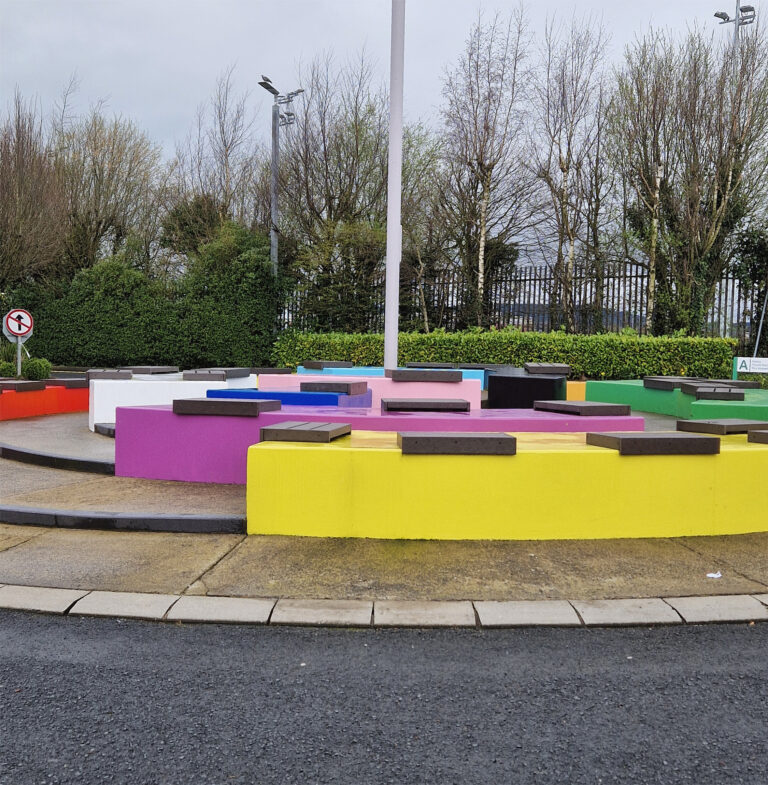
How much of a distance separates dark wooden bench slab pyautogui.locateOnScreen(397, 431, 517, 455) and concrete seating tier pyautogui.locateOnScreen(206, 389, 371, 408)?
134 inches

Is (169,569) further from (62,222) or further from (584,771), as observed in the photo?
(62,222)

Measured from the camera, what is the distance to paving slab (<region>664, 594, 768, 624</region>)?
11.3 feet

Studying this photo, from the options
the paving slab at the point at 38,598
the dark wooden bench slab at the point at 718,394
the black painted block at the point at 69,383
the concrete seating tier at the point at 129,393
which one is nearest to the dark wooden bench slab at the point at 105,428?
the concrete seating tier at the point at 129,393

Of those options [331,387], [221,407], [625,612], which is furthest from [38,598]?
[331,387]

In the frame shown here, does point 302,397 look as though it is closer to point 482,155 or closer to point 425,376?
point 425,376

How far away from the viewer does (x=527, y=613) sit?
11.4 feet

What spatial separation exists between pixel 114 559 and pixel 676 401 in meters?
10.3

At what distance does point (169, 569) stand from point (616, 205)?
67.9 feet

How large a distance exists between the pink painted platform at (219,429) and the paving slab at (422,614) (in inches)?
116

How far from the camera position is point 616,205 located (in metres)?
21.5

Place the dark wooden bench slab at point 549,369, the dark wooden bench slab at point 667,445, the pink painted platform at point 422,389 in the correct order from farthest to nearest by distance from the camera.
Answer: the dark wooden bench slab at point 549,369 < the pink painted platform at point 422,389 < the dark wooden bench slab at point 667,445

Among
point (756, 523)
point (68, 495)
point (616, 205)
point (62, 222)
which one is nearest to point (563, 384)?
point (756, 523)

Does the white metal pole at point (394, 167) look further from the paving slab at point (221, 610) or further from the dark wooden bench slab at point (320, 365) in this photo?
the paving slab at point (221, 610)

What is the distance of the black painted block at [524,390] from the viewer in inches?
417
